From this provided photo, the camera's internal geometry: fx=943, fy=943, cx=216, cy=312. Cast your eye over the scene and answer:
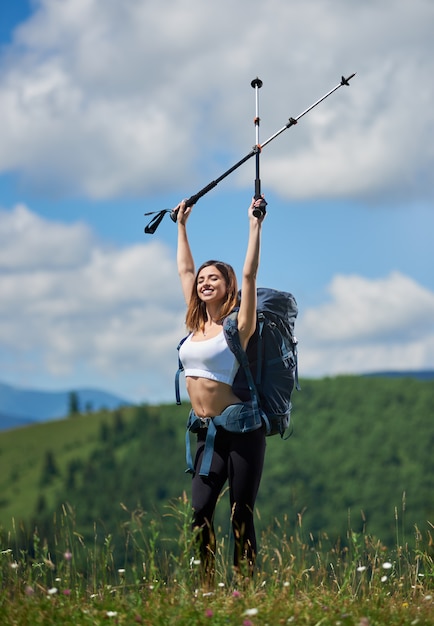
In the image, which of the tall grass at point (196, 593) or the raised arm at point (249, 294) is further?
the raised arm at point (249, 294)

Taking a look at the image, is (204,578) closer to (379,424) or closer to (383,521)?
(383,521)

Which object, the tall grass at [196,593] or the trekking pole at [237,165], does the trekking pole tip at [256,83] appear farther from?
the tall grass at [196,593]

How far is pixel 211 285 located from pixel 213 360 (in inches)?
19.9

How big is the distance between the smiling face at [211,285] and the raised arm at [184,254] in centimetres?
43

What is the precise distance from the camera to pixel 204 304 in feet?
20.5

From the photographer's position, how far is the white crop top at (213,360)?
5.90 meters

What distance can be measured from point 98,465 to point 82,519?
1721 cm

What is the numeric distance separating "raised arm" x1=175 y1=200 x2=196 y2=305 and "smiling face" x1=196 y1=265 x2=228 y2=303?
43cm

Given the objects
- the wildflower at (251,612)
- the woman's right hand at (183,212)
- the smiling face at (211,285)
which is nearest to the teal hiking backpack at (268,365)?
the smiling face at (211,285)

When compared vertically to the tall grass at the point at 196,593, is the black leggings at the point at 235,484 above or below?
above

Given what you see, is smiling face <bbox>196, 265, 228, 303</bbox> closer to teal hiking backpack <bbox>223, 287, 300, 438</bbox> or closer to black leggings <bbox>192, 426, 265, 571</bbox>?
teal hiking backpack <bbox>223, 287, 300, 438</bbox>

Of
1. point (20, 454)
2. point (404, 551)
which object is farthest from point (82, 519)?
point (404, 551)

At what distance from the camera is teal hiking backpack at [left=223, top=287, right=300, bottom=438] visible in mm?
5906

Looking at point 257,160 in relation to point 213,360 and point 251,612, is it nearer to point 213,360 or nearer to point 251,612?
point 213,360
